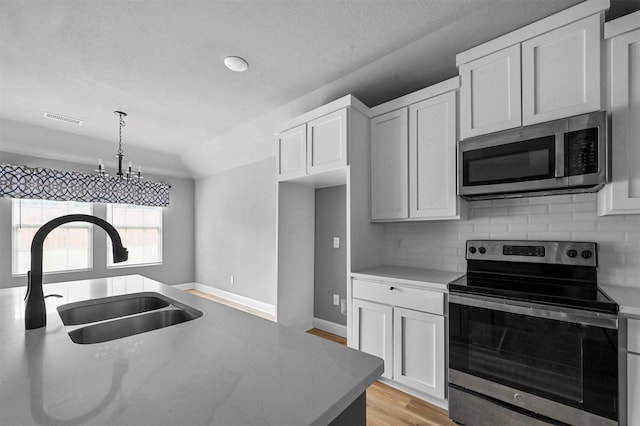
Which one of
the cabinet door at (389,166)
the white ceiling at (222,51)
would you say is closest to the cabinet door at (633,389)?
the cabinet door at (389,166)

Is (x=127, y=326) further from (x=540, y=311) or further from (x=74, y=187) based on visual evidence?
(x=74, y=187)

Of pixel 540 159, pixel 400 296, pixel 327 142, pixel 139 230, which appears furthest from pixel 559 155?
pixel 139 230

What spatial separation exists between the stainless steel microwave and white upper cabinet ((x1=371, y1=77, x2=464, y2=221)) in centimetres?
19

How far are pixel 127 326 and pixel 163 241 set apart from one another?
5.09m

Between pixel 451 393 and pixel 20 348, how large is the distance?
7.22ft

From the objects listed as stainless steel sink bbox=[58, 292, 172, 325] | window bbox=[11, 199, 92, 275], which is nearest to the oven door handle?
stainless steel sink bbox=[58, 292, 172, 325]

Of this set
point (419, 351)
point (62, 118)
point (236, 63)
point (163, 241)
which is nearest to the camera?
point (419, 351)

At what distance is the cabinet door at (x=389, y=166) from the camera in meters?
2.52

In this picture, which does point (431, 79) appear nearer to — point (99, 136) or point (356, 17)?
point (356, 17)

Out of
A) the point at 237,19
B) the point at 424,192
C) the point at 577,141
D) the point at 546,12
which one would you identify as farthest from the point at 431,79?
the point at 237,19

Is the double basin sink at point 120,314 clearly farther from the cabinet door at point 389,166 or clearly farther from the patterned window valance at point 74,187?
the patterned window valance at point 74,187

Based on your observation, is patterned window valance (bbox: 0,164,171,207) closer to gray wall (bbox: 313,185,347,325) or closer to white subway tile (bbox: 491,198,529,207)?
gray wall (bbox: 313,185,347,325)

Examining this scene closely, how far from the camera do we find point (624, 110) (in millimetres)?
1610

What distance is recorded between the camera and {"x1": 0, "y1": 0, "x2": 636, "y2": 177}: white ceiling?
6.31 ft
